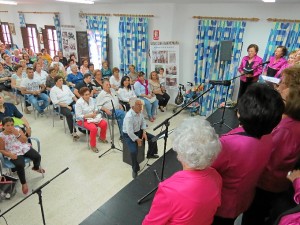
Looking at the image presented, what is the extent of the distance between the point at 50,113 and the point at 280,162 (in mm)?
5347

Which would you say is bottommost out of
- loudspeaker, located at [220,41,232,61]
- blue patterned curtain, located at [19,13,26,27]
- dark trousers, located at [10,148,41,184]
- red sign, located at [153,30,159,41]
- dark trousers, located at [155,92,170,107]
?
dark trousers, located at [10,148,41,184]

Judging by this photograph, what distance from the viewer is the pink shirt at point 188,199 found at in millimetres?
950

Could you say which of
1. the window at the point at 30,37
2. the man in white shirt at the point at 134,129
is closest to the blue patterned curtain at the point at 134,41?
the man in white shirt at the point at 134,129

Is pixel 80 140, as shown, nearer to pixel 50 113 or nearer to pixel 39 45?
pixel 50 113

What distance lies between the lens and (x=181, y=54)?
584 centimetres

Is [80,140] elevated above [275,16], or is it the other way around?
[275,16]

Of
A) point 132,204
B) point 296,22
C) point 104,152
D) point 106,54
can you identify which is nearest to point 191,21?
point 296,22

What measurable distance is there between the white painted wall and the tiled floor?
278 cm

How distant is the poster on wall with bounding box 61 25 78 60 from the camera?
786 centimetres

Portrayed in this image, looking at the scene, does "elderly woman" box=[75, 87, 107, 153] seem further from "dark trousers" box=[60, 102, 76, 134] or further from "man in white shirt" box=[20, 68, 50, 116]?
"man in white shirt" box=[20, 68, 50, 116]

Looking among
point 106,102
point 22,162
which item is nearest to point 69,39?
point 106,102

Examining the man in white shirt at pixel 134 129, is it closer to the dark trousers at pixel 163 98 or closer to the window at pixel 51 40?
the dark trousers at pixel 163 98

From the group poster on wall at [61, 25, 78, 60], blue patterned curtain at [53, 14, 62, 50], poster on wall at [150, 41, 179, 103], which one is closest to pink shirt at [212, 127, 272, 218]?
poster on wall at [150, 41, 179, 103]

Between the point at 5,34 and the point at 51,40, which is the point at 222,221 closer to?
the point at 51,40
